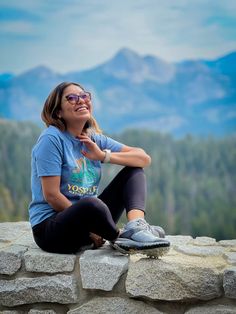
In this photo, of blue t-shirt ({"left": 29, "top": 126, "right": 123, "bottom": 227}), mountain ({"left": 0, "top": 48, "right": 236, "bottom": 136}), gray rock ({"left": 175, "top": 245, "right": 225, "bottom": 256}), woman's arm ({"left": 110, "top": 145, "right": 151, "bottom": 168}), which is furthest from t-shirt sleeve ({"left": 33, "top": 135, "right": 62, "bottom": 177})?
mountain ({"left": 0, "top": 48, "right": 236, "bottom": 136})

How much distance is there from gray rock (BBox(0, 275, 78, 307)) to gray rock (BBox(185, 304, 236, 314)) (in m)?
0.55

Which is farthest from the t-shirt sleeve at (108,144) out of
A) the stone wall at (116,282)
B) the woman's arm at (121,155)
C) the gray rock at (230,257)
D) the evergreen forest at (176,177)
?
the evergreen forest at (176,177)

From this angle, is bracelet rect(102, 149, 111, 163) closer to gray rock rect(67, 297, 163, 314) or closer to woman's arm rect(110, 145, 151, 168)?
woman's arm rect(110, 145, 151, 168)

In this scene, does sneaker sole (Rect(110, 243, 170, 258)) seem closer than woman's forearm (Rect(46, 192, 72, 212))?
Yes

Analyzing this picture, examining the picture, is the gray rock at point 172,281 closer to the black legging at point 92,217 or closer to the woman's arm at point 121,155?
the black legging at point 92,217

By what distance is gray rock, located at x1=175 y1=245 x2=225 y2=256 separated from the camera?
8.70 ft

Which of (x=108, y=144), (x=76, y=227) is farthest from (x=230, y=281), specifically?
(x=108, y=144)

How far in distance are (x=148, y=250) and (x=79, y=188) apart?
45cm

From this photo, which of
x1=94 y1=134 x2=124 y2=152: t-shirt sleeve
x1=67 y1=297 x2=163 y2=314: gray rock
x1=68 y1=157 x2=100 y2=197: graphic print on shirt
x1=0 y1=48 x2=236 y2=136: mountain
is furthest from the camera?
x1=0 y1=48 x2=236 y2=136: mountain

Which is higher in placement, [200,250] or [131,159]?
[131,159]

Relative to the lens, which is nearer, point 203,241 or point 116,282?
point 116,282

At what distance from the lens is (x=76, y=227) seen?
8.16 feet

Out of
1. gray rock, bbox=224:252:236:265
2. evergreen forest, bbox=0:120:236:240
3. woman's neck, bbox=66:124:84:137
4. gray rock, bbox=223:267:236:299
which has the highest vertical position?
woman's neck, bbox=66:124:84:137

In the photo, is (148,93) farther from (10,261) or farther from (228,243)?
(10,261)
